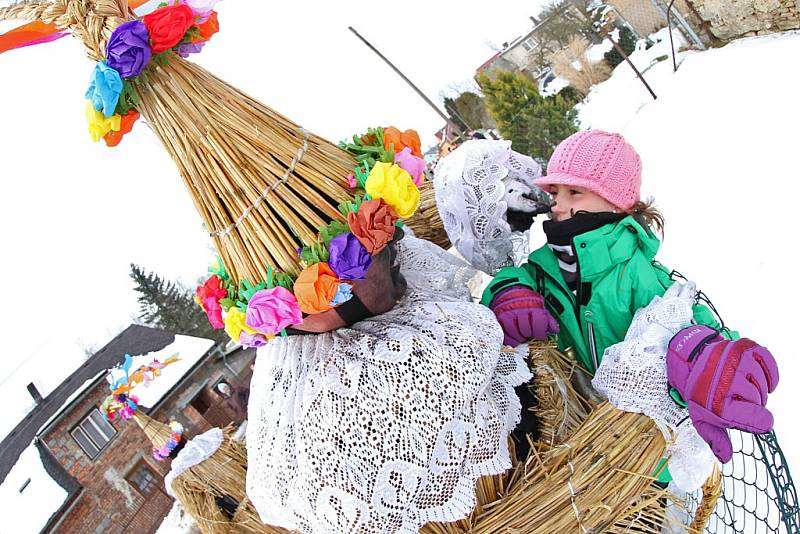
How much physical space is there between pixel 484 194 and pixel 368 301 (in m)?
0.53

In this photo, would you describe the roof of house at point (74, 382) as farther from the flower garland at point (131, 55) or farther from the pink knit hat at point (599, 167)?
the pink knit hat at point (599, 167)

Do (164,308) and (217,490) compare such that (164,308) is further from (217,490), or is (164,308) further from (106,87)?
(106,87)

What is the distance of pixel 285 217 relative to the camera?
114 cm

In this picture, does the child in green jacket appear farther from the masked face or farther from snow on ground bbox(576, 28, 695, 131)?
snow on ground bbox(576, 28, 695, 131)

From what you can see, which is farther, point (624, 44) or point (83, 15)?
point (624, 44)

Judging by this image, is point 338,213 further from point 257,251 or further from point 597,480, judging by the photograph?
point 597,480

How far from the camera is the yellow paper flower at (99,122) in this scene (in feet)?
3.74

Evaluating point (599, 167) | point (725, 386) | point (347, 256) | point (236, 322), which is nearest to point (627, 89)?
point (599, 167)

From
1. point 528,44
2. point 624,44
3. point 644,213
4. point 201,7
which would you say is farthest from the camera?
point 528,44

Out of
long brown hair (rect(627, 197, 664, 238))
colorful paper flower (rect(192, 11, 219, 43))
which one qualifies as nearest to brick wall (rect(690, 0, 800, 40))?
long brown hair (rect(627, 197, 664, 238))

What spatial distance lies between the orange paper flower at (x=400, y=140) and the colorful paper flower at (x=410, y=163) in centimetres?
2

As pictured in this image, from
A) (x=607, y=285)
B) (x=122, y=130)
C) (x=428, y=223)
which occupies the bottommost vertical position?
(x=607, y=285)

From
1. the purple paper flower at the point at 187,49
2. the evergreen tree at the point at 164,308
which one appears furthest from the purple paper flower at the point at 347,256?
the evergreen tree at the point at 164,308

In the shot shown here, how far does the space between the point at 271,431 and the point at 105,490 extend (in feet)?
27.1
